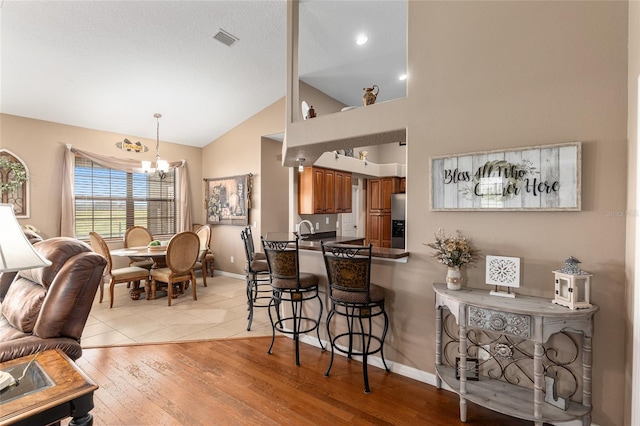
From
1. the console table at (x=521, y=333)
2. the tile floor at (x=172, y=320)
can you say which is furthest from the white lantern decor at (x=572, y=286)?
the tile floor at (x=172, y=320)

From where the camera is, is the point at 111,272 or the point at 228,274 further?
the point at 228,274

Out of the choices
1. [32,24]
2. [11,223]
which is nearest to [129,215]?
[32,24]

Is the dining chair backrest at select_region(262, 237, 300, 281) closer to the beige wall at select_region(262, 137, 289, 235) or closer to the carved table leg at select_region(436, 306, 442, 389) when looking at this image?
the carved table leg at select_region(436, 306, 442, 389)

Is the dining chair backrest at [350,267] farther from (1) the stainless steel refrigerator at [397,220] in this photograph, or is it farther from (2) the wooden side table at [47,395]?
(1) the stainless steel refrigerator at [397,220]

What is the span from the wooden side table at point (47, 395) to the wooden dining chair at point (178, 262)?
316 centimetres

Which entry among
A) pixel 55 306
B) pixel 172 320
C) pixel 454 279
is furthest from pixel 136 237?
pixel 454 279

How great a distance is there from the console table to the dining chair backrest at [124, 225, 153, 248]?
562cm

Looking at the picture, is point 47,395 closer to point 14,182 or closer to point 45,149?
point 14,182

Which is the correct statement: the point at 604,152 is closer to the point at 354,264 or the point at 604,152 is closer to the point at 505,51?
the point at 505,51

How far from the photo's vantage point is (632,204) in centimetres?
175

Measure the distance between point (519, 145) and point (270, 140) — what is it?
191 inches

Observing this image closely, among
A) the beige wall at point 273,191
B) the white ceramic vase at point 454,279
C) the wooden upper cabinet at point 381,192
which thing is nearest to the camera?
the white ceramic vase at point 454,279

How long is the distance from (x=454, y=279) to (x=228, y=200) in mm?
5242

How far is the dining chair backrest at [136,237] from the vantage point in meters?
5.79
